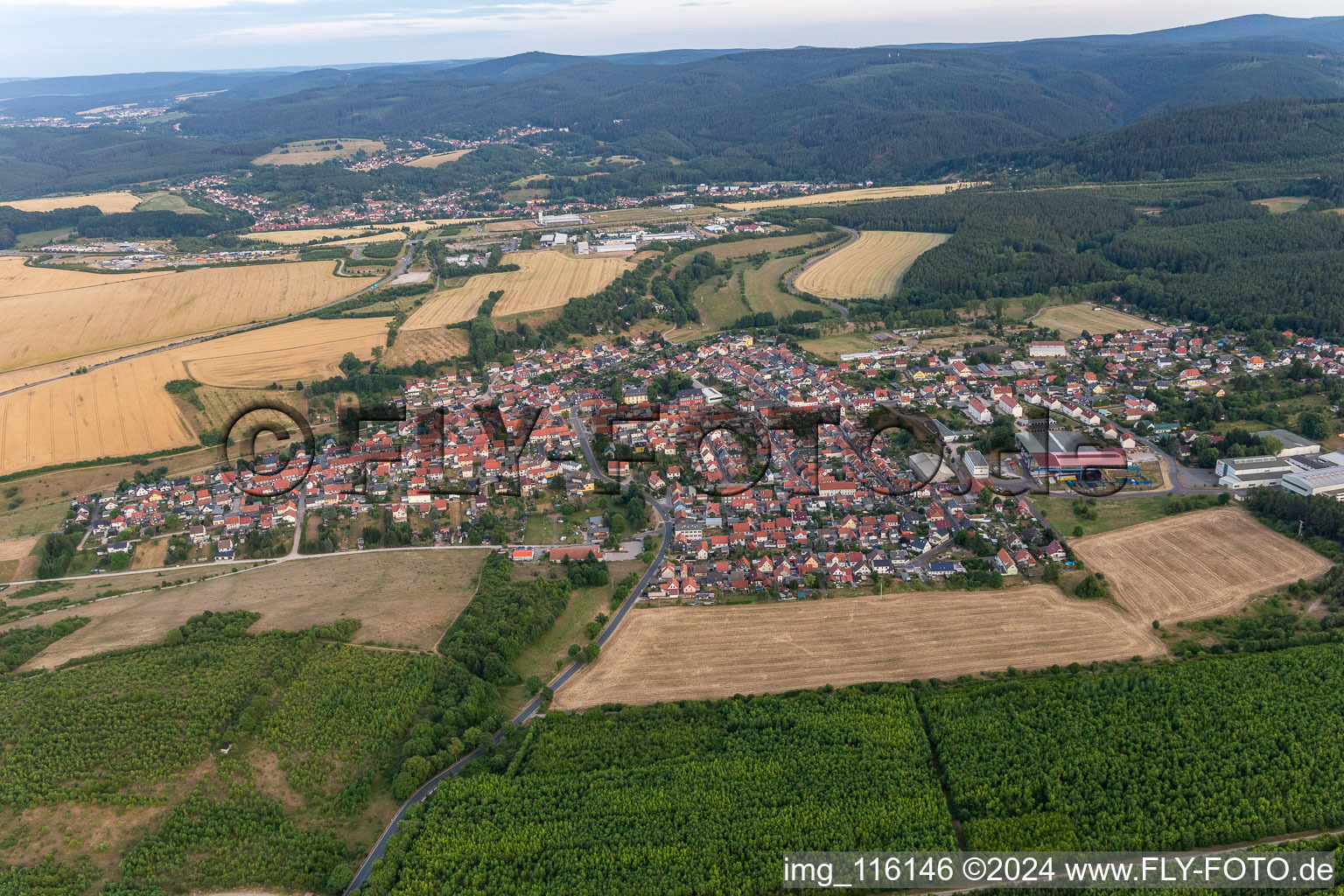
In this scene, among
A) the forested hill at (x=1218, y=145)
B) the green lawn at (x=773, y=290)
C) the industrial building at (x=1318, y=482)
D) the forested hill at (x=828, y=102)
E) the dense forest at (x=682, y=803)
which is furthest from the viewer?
the forested hill at (x=828, y=102)

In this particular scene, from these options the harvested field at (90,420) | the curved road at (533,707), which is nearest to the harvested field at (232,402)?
the harvested field at (90,420)

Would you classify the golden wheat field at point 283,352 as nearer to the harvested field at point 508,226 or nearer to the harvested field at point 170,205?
the harvested field at point 508,226

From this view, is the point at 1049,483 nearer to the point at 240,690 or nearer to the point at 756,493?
the point at 756,493

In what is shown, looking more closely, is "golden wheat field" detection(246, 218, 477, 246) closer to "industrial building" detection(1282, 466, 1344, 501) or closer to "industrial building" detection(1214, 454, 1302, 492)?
"industrial building" detection(1214, 454, 1302, 492)

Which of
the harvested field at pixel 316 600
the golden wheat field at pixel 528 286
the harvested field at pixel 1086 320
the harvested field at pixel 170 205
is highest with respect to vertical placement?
the harvested field at pixel 170 205

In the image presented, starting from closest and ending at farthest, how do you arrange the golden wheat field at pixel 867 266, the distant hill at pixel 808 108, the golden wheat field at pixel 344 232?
1. the golden wheat field at pixel 867 266
2. the golden wheat field at pixel 344 232
3. the distant hill at pixel 808 108

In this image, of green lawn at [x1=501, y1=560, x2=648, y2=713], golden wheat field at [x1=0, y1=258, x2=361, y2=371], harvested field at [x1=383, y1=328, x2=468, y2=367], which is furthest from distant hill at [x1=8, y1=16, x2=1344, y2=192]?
green lawn at [x1=501, y1=560, x2=648, y2=713]
